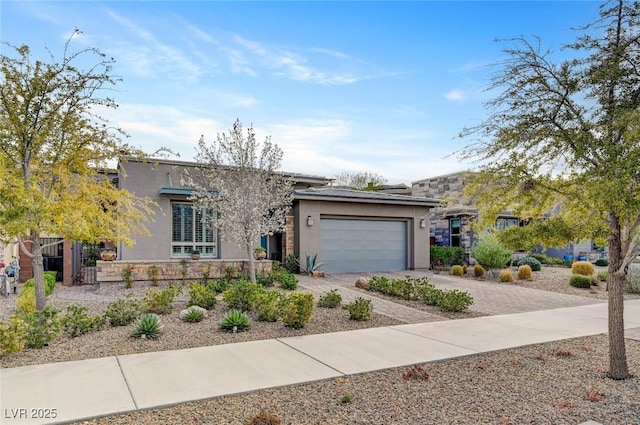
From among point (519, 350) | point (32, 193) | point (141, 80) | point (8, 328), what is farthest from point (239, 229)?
point (519, 350)

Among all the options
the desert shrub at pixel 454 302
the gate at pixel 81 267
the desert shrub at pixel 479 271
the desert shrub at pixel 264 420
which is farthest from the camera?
the desert shrub at pixel 479 271

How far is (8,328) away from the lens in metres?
5.85

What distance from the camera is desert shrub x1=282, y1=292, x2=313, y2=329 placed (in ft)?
24.9

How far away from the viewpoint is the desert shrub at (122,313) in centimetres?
753

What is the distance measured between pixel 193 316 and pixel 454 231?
1680cm

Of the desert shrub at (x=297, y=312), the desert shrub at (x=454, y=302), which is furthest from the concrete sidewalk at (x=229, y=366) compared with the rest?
the desert shrub at (x=454, y=302)

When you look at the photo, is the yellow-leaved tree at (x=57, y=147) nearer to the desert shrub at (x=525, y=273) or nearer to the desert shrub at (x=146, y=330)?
the desert shrub at (x=146, y=330)

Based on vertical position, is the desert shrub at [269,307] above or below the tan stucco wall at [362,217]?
below

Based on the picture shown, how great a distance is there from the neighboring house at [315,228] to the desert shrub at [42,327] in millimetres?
6909

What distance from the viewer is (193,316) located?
26.0 ft

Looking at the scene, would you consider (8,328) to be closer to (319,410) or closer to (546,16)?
(319,410)

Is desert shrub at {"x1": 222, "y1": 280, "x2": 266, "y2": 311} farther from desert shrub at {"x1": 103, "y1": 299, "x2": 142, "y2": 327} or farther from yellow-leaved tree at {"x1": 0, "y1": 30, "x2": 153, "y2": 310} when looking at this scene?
yellow-leaved tree at {"x1": 0, "y1": 30, "x2": 153, "y2": 310}

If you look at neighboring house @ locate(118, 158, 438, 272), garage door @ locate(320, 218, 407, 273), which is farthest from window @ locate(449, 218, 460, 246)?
garage door @ locate(320, 218, 407, 273)

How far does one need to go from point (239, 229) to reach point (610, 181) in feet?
28.7
